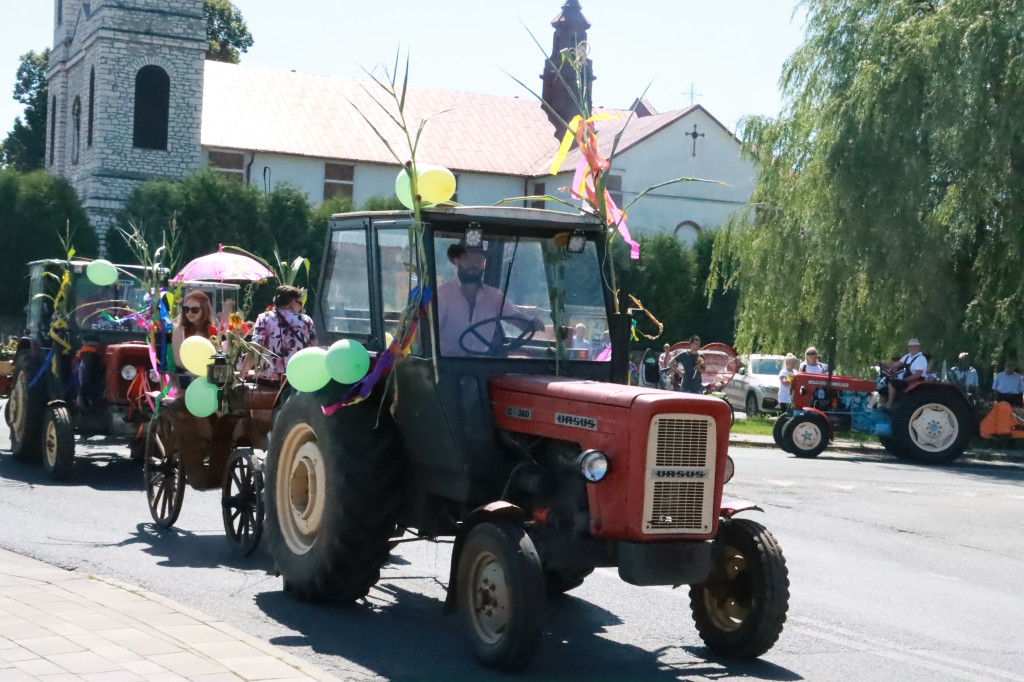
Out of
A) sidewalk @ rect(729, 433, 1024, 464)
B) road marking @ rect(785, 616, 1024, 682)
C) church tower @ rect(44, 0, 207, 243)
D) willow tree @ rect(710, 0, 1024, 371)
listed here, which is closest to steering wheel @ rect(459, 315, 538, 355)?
road marking @ rect(785, 616, 1024, 682)

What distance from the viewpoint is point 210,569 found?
9.21 meters

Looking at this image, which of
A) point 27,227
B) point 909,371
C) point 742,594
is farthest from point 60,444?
point 27,227

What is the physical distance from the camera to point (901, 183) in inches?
981

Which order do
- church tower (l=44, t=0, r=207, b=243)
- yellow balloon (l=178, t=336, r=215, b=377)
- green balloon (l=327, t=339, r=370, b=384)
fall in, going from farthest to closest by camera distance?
church tower (l=44, t=0, r=207, b=243)
yellow balloon (l=178, t=336, r=215, b=377)
green balloon (l=327, t=339, r=370, b=384)

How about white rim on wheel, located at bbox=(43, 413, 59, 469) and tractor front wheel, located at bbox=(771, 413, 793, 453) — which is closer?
white rim on wheel, located at bbox=(43, 413, 59, 469)

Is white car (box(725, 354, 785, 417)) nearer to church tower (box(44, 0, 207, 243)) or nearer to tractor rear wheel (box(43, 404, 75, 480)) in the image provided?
tractor rear wheel (box(43, 404, 75, 480))

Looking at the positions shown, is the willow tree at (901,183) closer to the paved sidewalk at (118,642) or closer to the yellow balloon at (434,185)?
the yellow balloon at (434,185)

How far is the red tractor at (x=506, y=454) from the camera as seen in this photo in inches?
260

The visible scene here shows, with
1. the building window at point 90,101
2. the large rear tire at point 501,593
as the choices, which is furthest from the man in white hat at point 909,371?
the building window at point 90,101

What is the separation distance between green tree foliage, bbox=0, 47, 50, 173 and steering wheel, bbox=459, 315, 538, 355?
215ft

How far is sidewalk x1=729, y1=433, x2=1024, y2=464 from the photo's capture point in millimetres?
24016

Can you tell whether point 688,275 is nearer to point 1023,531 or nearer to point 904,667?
point 1023,531

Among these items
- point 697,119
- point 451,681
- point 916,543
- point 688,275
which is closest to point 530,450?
→ point 451,681

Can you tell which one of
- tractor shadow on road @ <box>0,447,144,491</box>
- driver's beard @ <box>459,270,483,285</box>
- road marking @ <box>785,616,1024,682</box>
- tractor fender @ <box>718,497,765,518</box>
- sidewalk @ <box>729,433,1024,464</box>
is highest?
driver's beard @ <box>459,270,483,285</box>
